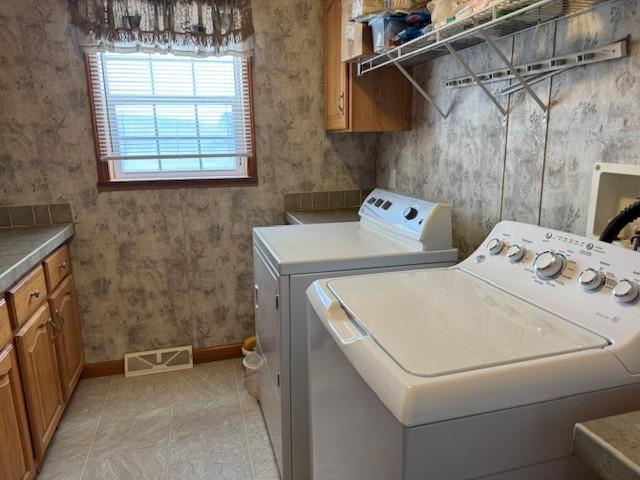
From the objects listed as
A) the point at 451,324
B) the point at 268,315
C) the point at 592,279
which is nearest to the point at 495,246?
the point at 592,279

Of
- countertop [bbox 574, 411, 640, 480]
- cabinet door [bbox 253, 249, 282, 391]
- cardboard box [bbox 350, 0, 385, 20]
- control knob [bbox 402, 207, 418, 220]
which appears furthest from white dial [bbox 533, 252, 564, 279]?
cardboard box [bbox 350, 0, 385, 20]

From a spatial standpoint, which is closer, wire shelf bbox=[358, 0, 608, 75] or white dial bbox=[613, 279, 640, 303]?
white dial bbox=[613, 279, 640, 303]

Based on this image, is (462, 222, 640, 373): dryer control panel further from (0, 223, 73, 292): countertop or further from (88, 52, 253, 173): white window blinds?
(88, 52, 253, 173): white window blinds

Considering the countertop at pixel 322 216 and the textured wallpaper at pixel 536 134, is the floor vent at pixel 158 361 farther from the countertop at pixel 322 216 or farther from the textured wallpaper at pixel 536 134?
the textured wallpaper at pixel 536 134

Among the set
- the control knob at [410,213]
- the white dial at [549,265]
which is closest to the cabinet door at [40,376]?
the control knob at [410,213]

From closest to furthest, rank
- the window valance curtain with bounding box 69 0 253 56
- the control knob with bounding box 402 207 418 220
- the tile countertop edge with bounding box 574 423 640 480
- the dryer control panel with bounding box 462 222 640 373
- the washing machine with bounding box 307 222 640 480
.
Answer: the tile countertop edge with bounding box 574 423 640 480, the washing machine with bounding box 307 222 640 480, the dryer control panel with bounding box 462 222 640 373, the control knob with bounding box 402 207 418 220, the window valance curtain with bounding box 69 0 253 56

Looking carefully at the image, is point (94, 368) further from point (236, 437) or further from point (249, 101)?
point (249, 101)

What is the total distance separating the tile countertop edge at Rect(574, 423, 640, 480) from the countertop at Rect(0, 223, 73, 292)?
1.70 metres

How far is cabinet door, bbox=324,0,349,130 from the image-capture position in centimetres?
238

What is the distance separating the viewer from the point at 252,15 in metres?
2.52

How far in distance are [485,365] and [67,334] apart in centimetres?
224

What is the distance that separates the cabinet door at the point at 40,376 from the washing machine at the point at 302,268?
3.07 ft

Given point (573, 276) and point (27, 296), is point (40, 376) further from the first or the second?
point (573, 276)

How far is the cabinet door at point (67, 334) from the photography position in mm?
2197
